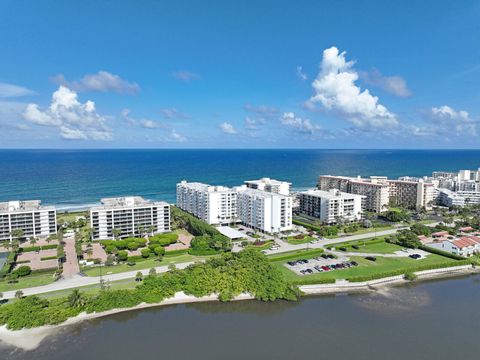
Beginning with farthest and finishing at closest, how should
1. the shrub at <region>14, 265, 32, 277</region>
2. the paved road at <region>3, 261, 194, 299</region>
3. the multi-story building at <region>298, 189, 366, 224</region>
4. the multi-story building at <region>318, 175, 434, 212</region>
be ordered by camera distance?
the multi-story building at <region>318, 175, 434, 212</region>
the multi-story building at <region>298, 189, 366, 224</region>
the shrub at <region>14, 265, 32, 277</region>
the paved road at <region>3, 261, 194, 299</region>

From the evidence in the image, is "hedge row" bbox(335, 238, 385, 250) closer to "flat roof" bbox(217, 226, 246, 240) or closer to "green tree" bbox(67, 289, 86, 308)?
"flat roof" bbox(217, 226, 246, 240)

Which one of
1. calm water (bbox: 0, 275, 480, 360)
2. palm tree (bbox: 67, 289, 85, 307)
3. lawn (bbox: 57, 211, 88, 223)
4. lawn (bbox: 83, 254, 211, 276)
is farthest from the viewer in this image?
lawn (bbox: 57, 211, 88, 223)

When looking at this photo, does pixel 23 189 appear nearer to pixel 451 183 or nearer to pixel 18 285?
pixel 18 285

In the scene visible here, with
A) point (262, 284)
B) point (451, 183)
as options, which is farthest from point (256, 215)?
point (451, 183)

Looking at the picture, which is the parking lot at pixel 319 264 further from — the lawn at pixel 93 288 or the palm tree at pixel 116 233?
the palm tree at pixel 116 233

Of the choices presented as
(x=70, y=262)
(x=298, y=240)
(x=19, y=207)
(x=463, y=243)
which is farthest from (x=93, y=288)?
(x=463, y=243)

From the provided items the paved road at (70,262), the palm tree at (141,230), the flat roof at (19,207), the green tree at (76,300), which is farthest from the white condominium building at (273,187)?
the green tree at (76,300)

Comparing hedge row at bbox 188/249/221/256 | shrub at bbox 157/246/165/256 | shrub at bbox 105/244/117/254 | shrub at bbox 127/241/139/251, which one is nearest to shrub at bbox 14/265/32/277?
shrub at bbox 105/244/117/254
